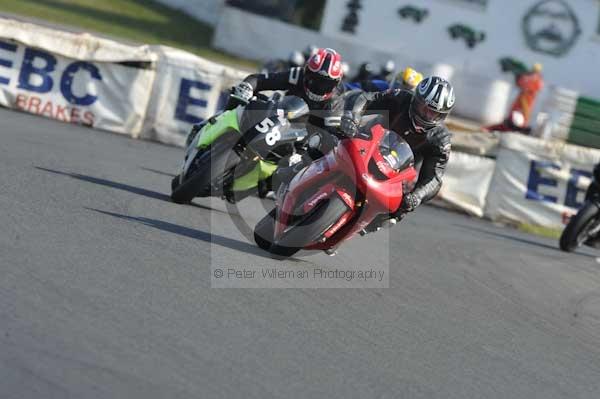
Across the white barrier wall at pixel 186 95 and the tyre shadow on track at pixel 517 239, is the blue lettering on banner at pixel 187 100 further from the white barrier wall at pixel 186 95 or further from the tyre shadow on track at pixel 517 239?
the tyre shadow on track at pixel 517 239

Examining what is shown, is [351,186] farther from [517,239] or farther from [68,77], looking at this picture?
[68,77]

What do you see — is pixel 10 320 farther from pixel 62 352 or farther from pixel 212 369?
pixel 212 369

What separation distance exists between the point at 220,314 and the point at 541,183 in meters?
10.5

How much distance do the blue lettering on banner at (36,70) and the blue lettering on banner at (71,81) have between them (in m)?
0.18

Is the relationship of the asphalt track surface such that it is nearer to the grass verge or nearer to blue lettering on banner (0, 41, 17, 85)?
blue lettering on banner (0, 41, 17, 85)

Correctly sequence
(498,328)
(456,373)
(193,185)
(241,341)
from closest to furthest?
(241,341) < (456,373) < (498,328) < (193,185)

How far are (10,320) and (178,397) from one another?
3.18ft

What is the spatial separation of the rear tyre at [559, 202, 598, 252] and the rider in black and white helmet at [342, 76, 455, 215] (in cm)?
467

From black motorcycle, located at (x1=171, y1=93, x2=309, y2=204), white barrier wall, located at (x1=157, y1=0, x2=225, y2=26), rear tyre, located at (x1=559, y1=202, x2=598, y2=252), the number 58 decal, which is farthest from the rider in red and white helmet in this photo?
white barrier wall, located at (x1=157, y1=0, x2=225, y2=26)

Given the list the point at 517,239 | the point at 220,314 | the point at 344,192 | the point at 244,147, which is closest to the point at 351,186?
the point at 344,192

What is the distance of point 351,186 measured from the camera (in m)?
7.85

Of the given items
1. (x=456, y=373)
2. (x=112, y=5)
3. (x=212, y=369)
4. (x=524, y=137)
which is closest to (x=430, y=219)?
(x=524, y=137)

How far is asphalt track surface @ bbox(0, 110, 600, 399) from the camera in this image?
16.4 feet

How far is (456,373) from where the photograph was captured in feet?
20.3
